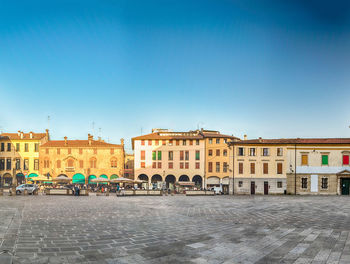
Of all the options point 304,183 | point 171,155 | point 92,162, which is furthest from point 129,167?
point 304,183

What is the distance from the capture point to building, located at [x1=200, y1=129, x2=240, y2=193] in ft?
168

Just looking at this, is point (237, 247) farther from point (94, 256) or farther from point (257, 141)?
point (257, 141)

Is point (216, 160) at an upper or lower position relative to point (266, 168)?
upper

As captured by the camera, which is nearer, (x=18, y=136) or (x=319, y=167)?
(x=319, y=167)

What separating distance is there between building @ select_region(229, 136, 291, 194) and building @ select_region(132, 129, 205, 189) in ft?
34.4

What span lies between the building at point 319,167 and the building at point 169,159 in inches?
646

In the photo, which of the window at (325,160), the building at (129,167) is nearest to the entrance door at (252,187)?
the window at (325,160)

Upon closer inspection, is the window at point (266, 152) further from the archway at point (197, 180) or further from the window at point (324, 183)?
the archway at point (197, 180)

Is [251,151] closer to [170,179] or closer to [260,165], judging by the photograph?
[260,165]

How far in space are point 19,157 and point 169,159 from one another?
2878 centimetres

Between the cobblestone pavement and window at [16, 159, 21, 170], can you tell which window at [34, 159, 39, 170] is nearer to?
window at [16, 159, 21, 170]

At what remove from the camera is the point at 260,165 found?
42000 millimetres

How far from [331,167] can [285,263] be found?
3791 cm

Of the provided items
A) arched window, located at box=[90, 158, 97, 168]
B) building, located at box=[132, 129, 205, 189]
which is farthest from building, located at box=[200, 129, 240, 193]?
arched window, located at box=[90, 158, 97, 168]
